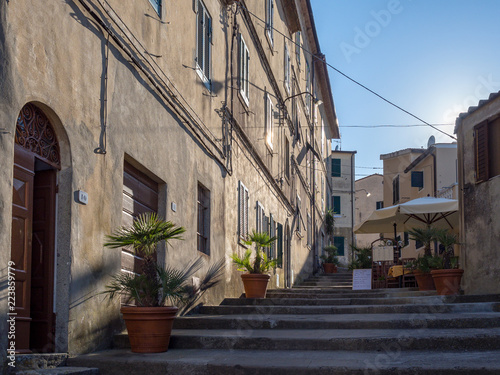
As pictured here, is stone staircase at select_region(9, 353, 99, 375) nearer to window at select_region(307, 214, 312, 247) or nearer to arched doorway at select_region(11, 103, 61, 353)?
arched doorway at select_region(11, 103, 61, 353)

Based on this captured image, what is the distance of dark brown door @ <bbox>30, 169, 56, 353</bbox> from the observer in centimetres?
607

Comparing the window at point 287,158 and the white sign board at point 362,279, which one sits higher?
the window at point 287,158

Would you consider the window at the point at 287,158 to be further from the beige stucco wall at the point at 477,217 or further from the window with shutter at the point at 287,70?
the beige stucco wall at the point at 477,217

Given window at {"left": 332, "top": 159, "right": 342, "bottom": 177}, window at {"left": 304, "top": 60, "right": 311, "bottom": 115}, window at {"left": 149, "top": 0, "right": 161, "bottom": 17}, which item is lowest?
window at {"left": 149, "top": 0, "right": 161, "bottom": 17}

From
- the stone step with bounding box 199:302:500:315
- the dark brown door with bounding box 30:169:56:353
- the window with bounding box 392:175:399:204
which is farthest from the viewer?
the window with bounding box 392:175:399:204

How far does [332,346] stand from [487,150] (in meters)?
6.68

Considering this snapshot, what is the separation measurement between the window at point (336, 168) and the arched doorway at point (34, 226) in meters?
41.4

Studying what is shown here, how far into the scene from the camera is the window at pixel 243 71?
13.8 meters

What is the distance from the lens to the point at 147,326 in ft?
22.2

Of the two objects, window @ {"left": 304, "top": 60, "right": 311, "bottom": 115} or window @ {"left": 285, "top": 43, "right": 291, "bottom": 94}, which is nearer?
window @ {"left": 285, "top": 43, "right": 291, "bottom": 94}

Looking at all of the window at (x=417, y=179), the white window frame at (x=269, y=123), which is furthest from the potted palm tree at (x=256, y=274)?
the window at (x=417, y=179)

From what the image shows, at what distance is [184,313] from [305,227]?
16.6m

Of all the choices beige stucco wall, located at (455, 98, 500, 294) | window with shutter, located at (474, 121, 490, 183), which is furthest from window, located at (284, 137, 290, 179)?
window with shutter, located at (474, 121, 490, 183)

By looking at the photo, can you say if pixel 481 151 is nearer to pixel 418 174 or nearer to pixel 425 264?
pixel 425 264
